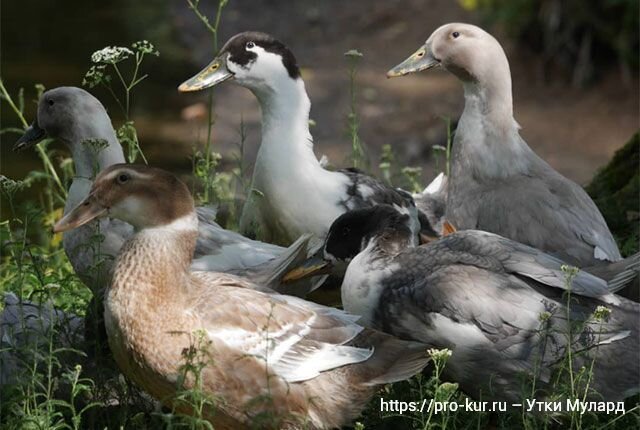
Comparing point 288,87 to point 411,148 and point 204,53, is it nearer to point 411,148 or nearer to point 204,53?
point 411,148

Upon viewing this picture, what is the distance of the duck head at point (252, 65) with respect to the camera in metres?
6.09

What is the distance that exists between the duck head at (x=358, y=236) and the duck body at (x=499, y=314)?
0.15 metres

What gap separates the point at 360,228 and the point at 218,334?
1016 mm

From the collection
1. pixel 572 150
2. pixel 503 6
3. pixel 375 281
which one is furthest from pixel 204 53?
pixel 375 281

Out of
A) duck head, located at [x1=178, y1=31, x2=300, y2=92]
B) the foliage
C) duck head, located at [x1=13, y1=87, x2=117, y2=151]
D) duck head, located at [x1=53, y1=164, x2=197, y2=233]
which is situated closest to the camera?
duck head, located at [x1=53, y1=164, x2=197, y2=233]

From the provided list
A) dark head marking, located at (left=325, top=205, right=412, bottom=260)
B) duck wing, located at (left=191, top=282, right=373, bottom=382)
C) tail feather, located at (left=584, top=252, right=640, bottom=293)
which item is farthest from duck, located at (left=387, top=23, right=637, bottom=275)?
duck wing, located at (left=191, top=282, right=373, bottom=382)

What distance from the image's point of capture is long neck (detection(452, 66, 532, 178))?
5.88 m

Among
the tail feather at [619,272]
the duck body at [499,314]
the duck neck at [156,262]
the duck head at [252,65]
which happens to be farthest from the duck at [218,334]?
the duck head at [252,65]

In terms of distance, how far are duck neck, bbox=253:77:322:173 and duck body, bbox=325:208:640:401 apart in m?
1.22

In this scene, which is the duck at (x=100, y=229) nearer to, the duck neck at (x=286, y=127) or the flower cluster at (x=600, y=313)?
the duck neck at (x=286, y=127)

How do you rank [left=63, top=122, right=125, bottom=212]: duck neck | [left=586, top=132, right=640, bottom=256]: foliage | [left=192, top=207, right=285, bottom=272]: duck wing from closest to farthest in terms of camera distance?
[left=192, top=207, right=285, bottom=272]: duck wing, [left=63, top=122, right=125, bottom=212]: duck neck, [left=586, top=132, right=640, bottom=256]: foliage

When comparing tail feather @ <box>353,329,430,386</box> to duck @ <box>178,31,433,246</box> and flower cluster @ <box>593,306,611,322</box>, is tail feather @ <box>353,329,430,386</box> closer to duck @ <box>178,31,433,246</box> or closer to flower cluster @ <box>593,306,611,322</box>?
flower cluster @ <box>593,306,611,322</box>

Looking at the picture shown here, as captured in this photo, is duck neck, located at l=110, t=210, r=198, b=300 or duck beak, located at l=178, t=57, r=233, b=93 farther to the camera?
duck beak, located at l=178, t=57, r=233, b=93

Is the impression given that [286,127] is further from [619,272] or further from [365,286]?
[619,272]
